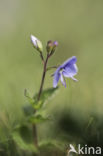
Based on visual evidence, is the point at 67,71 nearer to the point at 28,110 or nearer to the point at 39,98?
the point at 39,98

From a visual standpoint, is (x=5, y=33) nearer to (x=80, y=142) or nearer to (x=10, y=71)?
(x=10, y=71)

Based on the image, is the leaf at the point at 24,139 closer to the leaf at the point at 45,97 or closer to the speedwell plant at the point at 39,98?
the speedwell plant at the point at 39,98


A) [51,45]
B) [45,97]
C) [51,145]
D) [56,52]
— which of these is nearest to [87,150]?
[51,145]

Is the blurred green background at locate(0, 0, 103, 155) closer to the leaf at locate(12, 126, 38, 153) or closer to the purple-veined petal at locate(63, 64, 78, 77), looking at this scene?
the leaf at locate(12, 126, 38, 153)

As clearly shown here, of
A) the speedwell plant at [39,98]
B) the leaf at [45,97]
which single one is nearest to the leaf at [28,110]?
the speedwell plant at [39,98]

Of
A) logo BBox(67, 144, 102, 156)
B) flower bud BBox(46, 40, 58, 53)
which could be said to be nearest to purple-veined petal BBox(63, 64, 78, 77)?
flower bud BBox(46, 40, 58, 53)

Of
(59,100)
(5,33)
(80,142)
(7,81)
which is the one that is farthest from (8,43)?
(80,142)

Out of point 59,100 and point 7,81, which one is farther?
point 7,81
